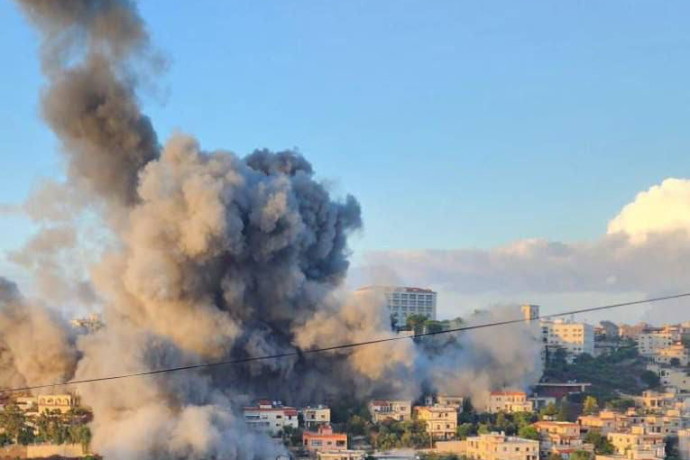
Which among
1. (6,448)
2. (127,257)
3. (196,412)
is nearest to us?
(196,412)

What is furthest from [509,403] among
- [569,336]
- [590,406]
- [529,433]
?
[569,336]

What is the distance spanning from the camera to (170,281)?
21.0 meters

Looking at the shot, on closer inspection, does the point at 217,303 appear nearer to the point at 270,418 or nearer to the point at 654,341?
the point at 270,418

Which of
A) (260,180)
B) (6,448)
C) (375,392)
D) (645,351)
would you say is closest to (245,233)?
(260,180)

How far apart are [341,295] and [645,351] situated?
1732cm

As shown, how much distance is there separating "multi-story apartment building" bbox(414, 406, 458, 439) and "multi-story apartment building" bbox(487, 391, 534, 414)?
1809 mm

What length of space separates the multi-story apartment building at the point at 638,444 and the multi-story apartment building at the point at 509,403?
3.36 meters

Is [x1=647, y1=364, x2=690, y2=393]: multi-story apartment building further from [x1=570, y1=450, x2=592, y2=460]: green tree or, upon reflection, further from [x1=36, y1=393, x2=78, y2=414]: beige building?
[x1=36, y1=393, x2=78, y2=414]: beige building

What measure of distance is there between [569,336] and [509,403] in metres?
15.7

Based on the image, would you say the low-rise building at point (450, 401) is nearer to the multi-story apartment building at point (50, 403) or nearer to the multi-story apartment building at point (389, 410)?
the multi-story apartment building at point (389, 410)

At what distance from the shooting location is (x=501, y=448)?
18.9m

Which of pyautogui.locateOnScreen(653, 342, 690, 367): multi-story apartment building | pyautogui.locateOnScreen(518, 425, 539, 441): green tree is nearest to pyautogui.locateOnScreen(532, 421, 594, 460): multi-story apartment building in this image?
pyautogui.locateOnScreen(518, 425, 539, 441): green tree

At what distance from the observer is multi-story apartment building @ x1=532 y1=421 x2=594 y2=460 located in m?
19.6

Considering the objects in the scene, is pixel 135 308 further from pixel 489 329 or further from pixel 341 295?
pixel 489 329
